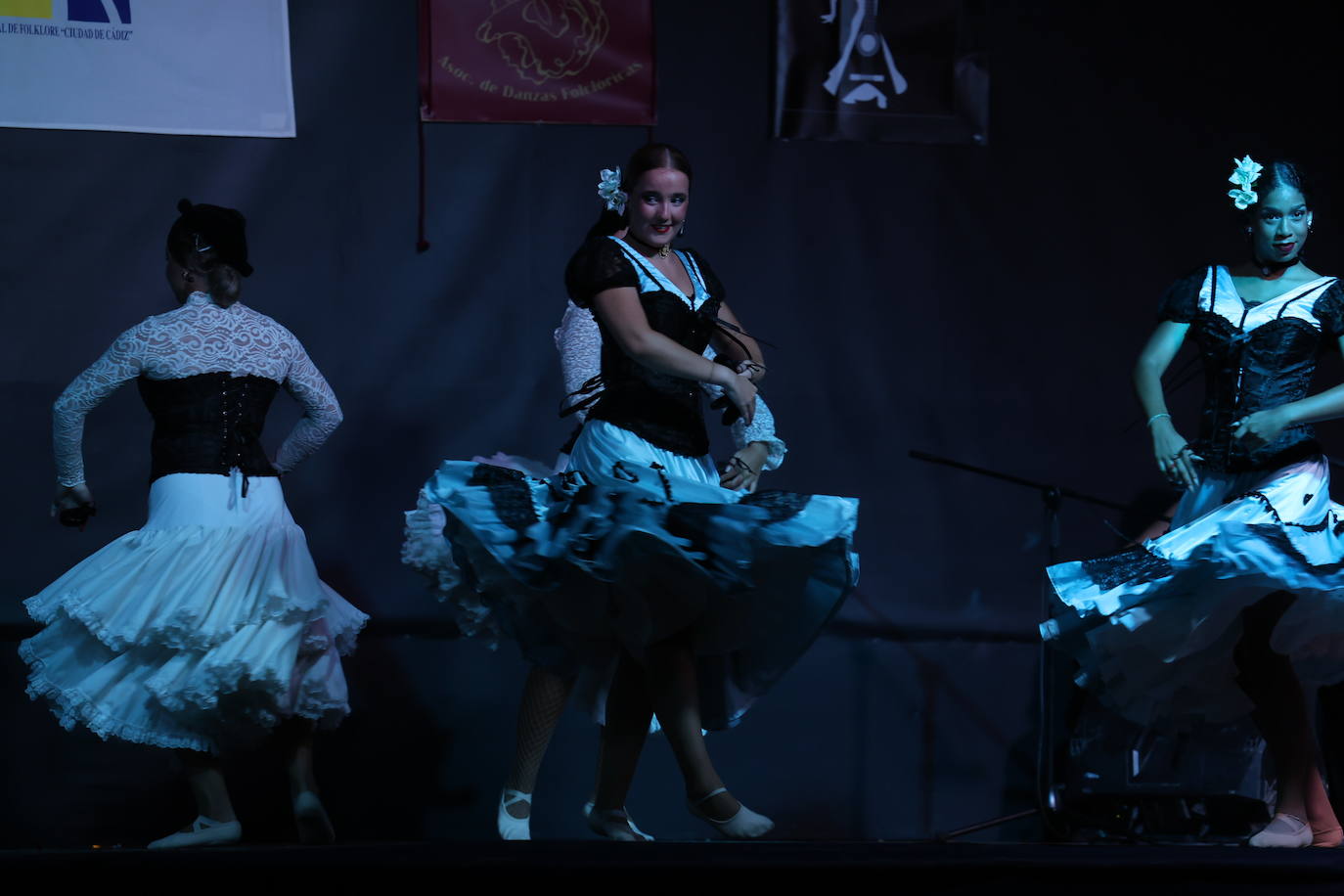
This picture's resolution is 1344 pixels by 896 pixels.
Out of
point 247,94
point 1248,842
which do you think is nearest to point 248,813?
point 247,94

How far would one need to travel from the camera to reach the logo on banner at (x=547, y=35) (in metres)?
5.27

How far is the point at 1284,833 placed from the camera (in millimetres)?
3666

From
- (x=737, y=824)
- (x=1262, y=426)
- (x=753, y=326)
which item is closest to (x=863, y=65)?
(x=753, y=326)

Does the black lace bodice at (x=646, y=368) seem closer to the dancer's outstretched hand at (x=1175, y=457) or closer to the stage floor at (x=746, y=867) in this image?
the stage floor at (x=746, y=867)

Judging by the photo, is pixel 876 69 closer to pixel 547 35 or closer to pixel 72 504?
pixel 547 35

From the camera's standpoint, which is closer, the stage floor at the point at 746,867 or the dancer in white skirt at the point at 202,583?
the stage floor at the point at 746,867

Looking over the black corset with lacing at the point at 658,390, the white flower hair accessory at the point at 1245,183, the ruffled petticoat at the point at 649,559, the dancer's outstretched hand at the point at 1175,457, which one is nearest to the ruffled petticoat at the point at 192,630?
the ruffled petticoat at the point at 649,559

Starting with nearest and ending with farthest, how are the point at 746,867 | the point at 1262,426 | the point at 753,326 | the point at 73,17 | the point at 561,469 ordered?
the point at 746,867 → the point at 1262,426 → the point at 561,469 → the point at 73,17 → the point at 753,326

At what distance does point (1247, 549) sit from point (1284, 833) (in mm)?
720

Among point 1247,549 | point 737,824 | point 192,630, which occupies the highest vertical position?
point 1247,549

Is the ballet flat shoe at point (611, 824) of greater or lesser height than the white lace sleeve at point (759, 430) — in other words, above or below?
below

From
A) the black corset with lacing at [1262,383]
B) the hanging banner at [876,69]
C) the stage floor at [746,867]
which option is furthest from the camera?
the hanging banner at [876,69]

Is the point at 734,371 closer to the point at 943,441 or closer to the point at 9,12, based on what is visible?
the point at 943,441

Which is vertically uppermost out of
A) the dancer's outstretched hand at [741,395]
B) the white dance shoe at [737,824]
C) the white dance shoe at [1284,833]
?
the dancer's outstretched hand at [741,395]
